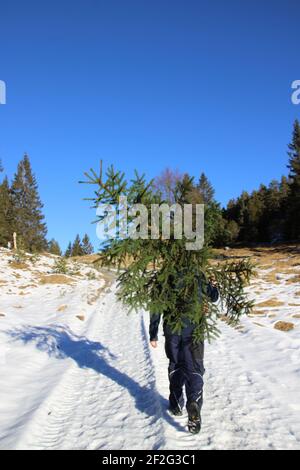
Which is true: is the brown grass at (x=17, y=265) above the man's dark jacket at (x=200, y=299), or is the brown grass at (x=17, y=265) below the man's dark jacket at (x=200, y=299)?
below

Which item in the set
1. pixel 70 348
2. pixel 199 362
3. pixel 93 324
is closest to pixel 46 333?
pixel 70 348

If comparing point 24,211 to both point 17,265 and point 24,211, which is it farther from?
point 17,265

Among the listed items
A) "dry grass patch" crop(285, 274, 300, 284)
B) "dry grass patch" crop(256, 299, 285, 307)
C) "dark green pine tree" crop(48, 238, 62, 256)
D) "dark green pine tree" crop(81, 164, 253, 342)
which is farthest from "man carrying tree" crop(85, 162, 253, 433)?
"dark green pine tree" crop(48, 238, 62, 256)

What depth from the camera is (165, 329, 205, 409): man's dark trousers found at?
188 inches

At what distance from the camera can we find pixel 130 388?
6.49 meters

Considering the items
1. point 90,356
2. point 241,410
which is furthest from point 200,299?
point 90,356

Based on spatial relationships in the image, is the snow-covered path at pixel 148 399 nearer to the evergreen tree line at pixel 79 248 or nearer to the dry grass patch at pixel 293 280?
the dry grass patch at pixel 293 280

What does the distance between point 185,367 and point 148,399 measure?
1382 mm

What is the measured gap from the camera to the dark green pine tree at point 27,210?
5044cm

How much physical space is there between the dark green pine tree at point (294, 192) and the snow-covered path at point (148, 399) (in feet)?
115

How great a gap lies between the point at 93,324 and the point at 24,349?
4.31 m

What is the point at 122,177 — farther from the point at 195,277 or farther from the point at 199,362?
the point at 199,362

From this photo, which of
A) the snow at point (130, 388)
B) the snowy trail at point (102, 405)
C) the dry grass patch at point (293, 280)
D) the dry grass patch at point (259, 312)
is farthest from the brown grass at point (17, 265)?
the dry grass patch at point (259, 312)

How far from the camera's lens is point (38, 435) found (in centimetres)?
470
